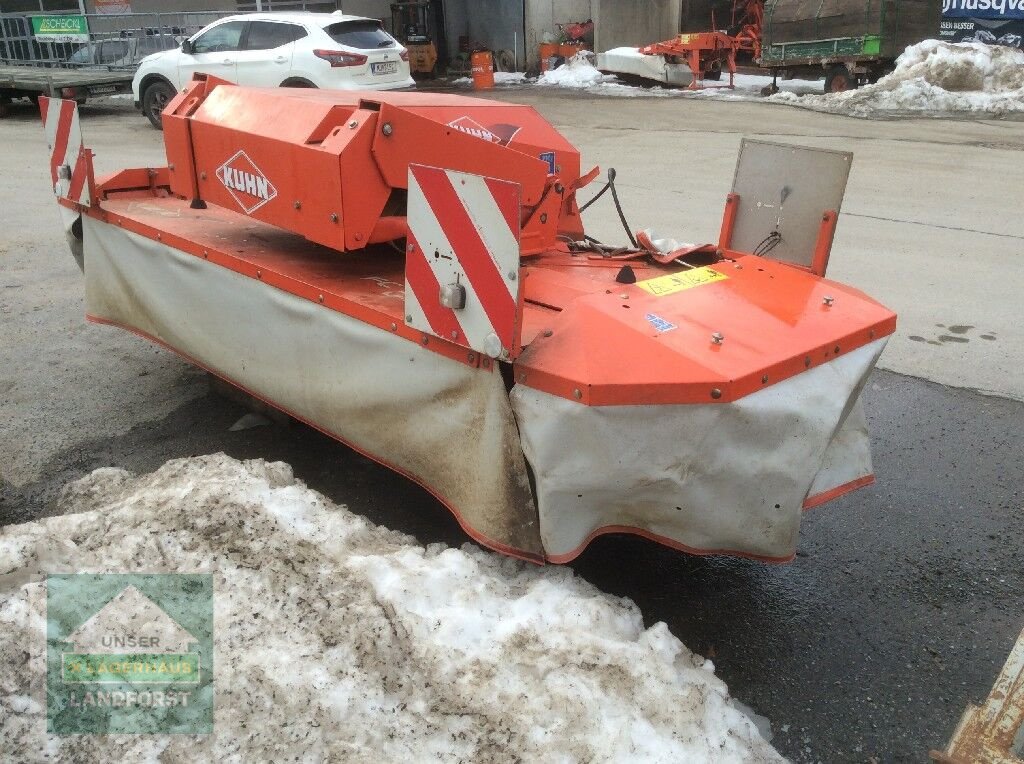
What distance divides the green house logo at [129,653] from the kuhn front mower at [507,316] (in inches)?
34.0

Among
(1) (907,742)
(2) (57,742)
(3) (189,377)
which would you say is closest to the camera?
(2) (57,742)

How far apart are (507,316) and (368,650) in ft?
3.13

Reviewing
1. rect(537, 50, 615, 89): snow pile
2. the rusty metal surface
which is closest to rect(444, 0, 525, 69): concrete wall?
rect(537, 50, 615, 89): snow pile

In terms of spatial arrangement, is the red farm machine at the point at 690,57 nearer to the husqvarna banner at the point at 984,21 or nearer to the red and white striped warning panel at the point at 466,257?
the husqvarna banner at the point at 984,21

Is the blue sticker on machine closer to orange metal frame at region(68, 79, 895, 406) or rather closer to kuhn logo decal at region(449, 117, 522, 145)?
orange metal frame at region(68, 79, 895, 406)

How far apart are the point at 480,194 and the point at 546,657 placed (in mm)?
1240

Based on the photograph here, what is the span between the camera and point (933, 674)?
2.64 m

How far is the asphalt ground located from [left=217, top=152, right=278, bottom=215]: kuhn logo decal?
1.06 meters

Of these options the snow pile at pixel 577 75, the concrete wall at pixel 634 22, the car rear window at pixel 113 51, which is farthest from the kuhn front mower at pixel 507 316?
the concrete wall at pixel 634 22

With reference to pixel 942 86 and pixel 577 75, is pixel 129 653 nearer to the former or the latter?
pixel 942 86

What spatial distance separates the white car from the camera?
40.6 ft

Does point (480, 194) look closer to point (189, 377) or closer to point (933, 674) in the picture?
point (933, 674)

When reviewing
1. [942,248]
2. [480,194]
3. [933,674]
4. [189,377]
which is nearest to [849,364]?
[933,674]

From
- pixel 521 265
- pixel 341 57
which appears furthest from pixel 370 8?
pixel 521 265
